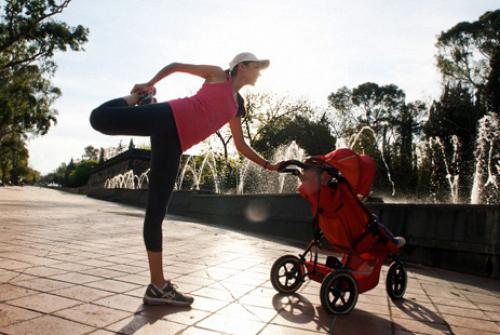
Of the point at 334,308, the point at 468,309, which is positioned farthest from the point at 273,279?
the point at 468,309

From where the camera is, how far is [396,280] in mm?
4207

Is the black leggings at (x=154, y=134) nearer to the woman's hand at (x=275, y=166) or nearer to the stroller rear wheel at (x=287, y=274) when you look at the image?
the woman's hand at (x=275, y=166)

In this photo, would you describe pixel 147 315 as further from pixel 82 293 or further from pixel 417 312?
pixel 417 312

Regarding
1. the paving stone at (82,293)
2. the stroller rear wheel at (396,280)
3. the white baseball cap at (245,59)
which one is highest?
the white baseball cap at (245,59)

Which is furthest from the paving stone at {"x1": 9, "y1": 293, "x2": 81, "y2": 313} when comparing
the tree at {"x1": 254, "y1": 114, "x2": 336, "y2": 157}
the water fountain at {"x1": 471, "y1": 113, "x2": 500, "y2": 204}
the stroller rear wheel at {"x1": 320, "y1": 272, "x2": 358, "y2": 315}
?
the tree at {"x1": 254, "y1": 114, "x2": 336, "y2": 157}

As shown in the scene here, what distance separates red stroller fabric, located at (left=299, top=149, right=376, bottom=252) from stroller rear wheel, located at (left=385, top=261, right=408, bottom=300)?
56cm

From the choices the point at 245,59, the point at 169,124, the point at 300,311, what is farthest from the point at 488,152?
the point at 169,124

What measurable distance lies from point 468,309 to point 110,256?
3.98m

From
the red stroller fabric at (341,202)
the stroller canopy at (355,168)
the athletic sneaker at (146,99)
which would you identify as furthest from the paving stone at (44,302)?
the stroller canopy at (355,168)

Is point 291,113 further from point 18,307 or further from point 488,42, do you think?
point 18,307

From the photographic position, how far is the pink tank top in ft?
10.5

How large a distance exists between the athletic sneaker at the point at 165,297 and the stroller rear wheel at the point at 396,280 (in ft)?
6.50

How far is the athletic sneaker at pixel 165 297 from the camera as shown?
3223 millimetres

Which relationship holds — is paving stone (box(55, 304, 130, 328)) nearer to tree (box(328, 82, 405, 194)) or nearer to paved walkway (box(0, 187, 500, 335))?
paved walkway (box(0, 187, 500, 335))
